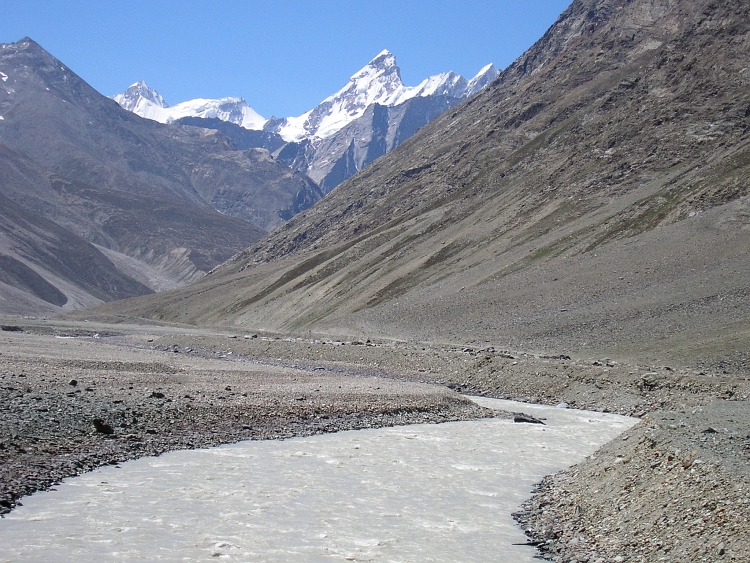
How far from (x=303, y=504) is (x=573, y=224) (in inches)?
3074

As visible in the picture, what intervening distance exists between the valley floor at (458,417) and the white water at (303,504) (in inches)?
48.9

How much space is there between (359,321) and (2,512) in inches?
2649

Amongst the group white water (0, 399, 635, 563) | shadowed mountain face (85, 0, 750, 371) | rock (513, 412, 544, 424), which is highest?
shadowed mountain face (85, 0, 750, 371)

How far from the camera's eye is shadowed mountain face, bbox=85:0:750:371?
5916 centimetres

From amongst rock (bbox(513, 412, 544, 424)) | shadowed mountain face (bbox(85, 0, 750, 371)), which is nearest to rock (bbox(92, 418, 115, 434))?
rock (bbox(513, 412, 544, 424))

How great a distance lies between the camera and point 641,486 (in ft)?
56.8

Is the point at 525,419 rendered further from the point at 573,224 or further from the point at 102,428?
the point at 573,224

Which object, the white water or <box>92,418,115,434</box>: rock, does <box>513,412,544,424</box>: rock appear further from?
<box>92,418,115,434</box>: rock

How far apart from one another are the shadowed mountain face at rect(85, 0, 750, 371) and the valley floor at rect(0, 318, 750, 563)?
798 centimetres

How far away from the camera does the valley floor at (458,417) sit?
15.4m

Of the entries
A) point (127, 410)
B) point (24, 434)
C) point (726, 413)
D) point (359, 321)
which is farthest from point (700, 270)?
point (24, 434)

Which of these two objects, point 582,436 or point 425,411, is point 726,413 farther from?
point 425,411

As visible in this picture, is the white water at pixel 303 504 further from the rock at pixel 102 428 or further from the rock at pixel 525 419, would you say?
the rock at pixel 525 419

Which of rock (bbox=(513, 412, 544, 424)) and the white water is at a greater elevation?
rock (bbox=(513, 412, 544, 424))
